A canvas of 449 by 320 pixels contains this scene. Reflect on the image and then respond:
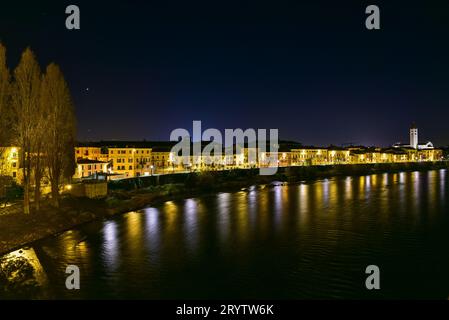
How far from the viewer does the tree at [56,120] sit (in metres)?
22.5

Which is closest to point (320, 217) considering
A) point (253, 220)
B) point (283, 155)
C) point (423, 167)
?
point (253, 220)

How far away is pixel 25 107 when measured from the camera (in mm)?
20016

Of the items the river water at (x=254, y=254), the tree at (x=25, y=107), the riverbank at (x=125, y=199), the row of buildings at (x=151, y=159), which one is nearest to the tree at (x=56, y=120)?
the tree at (x=25, y=107)

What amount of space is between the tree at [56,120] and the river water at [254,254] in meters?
4.11

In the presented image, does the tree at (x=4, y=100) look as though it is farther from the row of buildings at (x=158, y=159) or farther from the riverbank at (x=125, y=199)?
the row of buildings at (x=158, y=159)

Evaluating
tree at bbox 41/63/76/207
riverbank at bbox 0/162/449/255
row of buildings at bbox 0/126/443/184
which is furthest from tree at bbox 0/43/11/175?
row of buildings at bbox 0/126/443/184

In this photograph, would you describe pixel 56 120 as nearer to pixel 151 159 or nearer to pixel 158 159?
pixel 151 159

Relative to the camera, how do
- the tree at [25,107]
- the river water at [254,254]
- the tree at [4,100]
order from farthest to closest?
the tree at [25,107] < the tree at [4,100] < the river water at [254,254]

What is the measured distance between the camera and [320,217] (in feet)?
94.0

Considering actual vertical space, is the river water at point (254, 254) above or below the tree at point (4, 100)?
below

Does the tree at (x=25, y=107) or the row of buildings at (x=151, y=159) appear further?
the row of buildings at (x=151, y=159)

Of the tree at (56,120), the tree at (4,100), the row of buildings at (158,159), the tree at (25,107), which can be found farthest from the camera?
the row of buildings at (158,159)

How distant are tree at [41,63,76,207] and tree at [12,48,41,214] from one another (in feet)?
4.50
